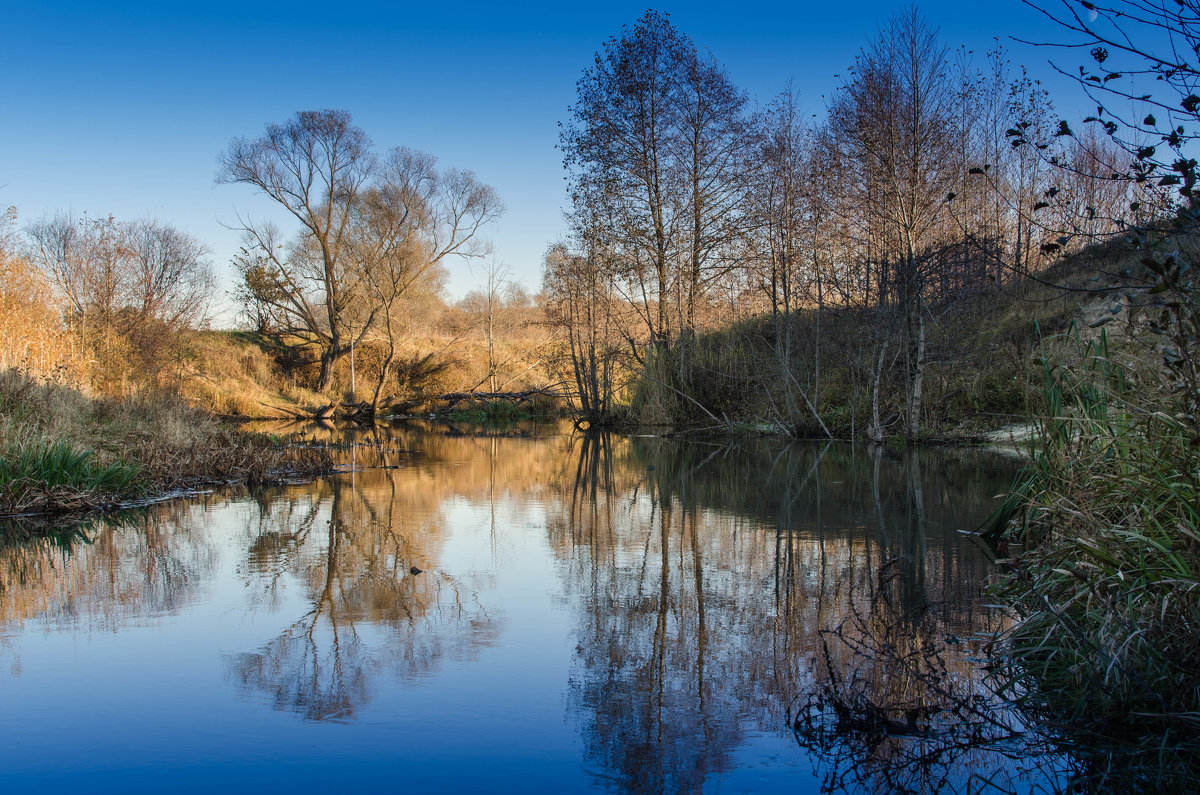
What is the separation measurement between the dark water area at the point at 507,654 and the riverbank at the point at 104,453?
0.87 meters

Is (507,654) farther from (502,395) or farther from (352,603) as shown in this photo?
(502,395)

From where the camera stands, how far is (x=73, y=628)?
4.61m

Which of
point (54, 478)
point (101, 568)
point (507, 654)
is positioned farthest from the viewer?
point (54, 478)

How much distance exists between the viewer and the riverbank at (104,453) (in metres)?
8.46

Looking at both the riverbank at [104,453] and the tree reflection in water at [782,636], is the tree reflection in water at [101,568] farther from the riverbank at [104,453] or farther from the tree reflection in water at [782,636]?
the tree reflection in water at [782,636]

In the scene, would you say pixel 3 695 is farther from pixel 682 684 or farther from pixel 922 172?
pixel 922 172

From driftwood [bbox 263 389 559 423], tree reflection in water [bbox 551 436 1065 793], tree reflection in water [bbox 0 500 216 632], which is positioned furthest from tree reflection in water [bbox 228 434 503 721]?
driftwood [bbox 263 389 559 423]

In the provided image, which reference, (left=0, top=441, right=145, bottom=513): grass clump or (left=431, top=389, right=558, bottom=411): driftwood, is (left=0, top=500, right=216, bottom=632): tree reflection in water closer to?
(left=0, top=441, right=145, bottom=513): grass clump

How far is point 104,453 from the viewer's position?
399 inches

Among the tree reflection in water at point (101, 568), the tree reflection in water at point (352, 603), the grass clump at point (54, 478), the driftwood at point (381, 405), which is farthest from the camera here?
the driftwood at point (381, 405)

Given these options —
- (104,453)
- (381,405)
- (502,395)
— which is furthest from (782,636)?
(381,405)

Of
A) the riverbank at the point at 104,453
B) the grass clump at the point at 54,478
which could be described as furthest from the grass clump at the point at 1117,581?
the riverbank at the point at 104,453

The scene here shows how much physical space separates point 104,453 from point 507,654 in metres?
8.19

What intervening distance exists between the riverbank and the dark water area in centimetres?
87
